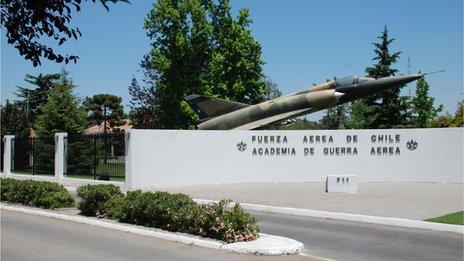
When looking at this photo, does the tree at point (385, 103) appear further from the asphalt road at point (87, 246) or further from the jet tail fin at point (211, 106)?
the asphalt road at point (87, 246)

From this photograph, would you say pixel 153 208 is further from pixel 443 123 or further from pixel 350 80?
pixel 443 123

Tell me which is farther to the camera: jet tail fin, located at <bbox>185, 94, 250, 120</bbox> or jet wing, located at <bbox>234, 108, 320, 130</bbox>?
jet tail fin, located at <bbox>185, 94, 250, 120</bbox>

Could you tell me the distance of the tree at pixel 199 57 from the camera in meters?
40.5

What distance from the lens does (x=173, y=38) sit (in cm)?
4256

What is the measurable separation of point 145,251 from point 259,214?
5644 mm

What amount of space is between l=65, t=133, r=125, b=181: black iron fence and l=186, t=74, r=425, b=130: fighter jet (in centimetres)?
573

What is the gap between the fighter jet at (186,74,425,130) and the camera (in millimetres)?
25125

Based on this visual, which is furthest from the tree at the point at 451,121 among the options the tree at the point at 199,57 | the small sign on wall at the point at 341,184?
the small sign on wall at the point at 341,184

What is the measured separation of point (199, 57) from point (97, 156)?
22.5 meters

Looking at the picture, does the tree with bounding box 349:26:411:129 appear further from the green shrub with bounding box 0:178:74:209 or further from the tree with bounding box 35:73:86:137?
the green shrub with bounding box 0:178:74:209

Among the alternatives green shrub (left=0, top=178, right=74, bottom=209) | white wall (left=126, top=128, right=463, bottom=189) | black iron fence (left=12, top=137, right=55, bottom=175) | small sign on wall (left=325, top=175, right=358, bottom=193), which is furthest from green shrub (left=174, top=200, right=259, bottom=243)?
black iron fence (left=12, top=137, right=55, bottom=175)

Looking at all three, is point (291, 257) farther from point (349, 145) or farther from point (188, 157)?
point (349, 145)

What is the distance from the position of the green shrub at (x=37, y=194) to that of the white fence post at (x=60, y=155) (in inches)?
277

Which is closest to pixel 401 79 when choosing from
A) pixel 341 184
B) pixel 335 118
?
pixel 341 184
